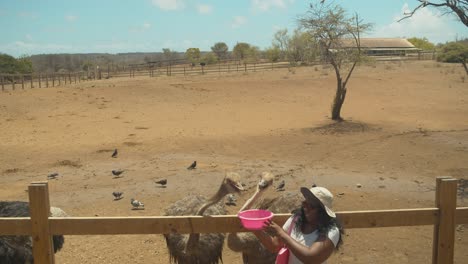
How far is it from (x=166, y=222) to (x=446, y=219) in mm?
1737

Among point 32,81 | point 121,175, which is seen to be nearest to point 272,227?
point 121,175

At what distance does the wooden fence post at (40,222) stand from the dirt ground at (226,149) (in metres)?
2.81

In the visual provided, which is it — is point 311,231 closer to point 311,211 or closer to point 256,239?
point 311,211

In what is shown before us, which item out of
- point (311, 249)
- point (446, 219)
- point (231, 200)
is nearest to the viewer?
point (311, 249)

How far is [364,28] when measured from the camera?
55.4ft

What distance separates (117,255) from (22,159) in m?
7.27

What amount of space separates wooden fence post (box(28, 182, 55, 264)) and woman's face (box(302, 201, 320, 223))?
1.55 metres

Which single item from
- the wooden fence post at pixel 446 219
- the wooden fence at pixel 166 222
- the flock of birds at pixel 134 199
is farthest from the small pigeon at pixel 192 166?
the wooden fence post at pixel 446 219

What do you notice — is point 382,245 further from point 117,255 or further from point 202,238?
point 117,255

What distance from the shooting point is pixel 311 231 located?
109 inches

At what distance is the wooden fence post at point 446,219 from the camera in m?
2.96

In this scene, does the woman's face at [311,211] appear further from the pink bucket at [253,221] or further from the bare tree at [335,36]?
the bare tree at [335,36]

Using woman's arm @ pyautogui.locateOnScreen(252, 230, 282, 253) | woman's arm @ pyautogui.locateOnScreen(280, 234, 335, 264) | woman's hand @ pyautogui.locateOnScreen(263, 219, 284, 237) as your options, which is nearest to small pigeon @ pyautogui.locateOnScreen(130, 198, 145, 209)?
→ woman's arm @ pyautogui.locateOnScreen(252, 230, 282, 253)

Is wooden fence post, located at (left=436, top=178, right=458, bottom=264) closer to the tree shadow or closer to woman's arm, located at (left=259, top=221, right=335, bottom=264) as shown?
woman's arm, located at (left=259, top=221, right=335, bottom=264)
